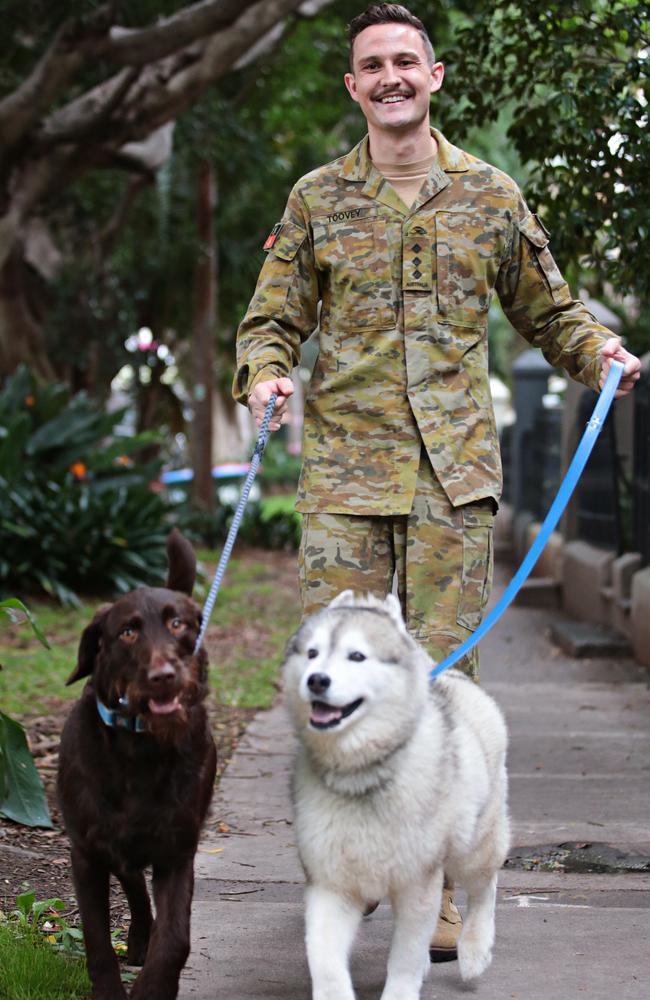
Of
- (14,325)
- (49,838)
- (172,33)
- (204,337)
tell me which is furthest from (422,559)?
(204,337)

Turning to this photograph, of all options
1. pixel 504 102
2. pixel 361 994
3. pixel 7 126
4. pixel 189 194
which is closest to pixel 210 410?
pixel 189 194

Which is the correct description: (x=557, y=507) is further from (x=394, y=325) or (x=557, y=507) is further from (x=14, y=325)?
(x=14, y=325)

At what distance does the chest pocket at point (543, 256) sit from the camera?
412cm

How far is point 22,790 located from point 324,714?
198 cm

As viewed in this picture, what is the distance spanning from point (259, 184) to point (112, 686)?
52.8 ft

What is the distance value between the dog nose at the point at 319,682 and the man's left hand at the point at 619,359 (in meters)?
1.43

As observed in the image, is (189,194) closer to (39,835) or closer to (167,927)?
(39,835)

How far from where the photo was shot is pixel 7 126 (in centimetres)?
1116

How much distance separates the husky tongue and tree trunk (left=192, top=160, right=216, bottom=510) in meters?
13.7

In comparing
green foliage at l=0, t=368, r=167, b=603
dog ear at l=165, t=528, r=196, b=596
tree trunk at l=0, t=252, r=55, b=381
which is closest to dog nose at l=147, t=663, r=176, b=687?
dog ear at l=165, t=528, r=196, b=596

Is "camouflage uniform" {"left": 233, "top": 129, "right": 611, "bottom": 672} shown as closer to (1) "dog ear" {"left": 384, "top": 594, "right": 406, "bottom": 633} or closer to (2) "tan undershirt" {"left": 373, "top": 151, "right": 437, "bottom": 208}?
(2) "tan undershirt" {"left": 373, "top": 151, "right": 437, "bottom": 208}

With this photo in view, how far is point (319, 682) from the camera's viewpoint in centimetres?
303

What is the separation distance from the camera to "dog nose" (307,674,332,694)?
3031 mm

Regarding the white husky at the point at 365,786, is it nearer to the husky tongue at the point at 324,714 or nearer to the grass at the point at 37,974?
the husky tongue at the point at 324,714
